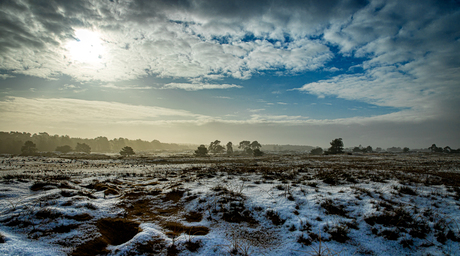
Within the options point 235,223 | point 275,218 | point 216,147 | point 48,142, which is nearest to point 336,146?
point 216,147

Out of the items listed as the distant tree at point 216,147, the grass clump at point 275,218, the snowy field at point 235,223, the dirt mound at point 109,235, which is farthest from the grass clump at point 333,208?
the distant tree at point 216,147

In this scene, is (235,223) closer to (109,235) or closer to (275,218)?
(275,218)

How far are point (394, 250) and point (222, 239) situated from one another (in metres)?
5.60

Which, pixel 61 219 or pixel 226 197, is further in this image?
pixel 226 197

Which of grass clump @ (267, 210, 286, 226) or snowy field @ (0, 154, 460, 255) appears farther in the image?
grass clump @ (267, 210, 286, 226)

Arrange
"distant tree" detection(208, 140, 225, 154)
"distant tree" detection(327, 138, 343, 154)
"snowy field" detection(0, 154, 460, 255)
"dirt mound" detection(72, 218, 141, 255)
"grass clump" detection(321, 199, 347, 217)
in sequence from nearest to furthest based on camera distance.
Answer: "dirt mound" detection(72, 218, 141, 255)
"snowy field" detection(0, 154, 460, 255)
"grass clump" detection(321, 199, 347, 217)
"distant tree" detection(327, 138, 343, 154)
"distant tree" detection(208, 140, 225, 154)

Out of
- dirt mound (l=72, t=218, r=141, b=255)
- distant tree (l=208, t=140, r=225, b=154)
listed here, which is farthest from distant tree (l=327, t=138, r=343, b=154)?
dirt mound (l=72, t=218, r=141, b=255)

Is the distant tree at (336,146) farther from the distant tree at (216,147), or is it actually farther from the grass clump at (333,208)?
the grass clump at (333,208)

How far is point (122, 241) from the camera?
6.05m

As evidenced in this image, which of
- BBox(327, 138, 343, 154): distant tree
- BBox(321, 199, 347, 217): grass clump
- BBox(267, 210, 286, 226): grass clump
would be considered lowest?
BBox(267, 210, 286, 226): grass clump

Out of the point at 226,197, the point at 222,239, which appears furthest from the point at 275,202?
the point at 222,239

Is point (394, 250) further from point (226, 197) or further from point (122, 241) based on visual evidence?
point (122, 241)

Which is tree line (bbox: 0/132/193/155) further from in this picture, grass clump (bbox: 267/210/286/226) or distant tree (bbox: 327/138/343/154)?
distant tree (bbox: 327/138/343/154)

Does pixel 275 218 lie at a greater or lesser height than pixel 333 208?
lesser
